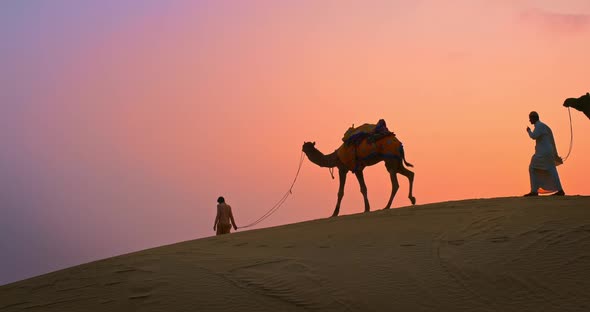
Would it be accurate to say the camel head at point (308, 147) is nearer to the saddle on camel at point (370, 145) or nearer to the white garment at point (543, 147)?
the saddle on camel at point (370, 145)

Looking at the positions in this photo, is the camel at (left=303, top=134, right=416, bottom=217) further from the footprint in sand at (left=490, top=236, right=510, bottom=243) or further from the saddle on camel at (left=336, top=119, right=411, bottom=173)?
the footprint in sand at (left=490, top=236, right=510, bottom=243)

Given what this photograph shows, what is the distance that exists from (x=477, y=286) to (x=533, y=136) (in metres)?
8.19

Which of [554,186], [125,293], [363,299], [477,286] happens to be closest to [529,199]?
[554,186]

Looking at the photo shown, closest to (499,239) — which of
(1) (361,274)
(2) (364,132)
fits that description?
(1) (361,274)

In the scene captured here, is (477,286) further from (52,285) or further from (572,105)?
(572,105)

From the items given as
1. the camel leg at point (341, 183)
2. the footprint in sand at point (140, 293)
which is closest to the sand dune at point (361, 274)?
the footprint in sand at point (140, 293)

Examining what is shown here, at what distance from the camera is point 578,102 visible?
14148 millimetres

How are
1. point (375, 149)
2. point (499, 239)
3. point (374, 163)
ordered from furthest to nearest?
point (374, 163) → point (375, 149) → point (499, 239)

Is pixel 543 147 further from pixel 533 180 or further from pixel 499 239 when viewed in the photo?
pixel 499 239

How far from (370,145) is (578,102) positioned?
4940 mm

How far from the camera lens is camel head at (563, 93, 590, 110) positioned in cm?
1402

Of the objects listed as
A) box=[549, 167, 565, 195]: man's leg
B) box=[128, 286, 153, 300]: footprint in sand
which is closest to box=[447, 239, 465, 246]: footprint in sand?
box=[128, 286, 153, 300]: footprint in sand

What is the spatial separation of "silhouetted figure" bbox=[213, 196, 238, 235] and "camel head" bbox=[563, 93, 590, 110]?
28.7 feet

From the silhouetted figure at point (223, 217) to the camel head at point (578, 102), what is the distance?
875 cm
